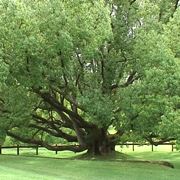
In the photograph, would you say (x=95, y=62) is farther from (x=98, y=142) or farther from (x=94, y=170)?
(x=94, y=170)

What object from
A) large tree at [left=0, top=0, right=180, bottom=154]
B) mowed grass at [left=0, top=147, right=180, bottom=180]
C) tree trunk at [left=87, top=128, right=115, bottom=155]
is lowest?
mowed grass at [left=0, top=147, right=180, bottom=180]

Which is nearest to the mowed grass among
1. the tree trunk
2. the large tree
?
the large tree

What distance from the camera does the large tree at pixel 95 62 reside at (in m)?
25.2

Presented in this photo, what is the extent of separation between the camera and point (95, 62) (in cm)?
3058

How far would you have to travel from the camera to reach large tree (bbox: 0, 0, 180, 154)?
2522 centimetres

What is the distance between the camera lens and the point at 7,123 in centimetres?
2895

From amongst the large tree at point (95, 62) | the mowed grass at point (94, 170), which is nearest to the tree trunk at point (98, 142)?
the large tree at point (95, 62)

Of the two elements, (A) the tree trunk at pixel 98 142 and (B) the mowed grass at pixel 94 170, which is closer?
(B) the mowed grass at pixel 94 170

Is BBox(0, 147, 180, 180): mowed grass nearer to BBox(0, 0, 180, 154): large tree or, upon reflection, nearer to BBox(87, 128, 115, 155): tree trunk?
BBox(0, 0, 180, 154): large tree

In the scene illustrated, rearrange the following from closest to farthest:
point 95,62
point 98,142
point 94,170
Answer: point 94,170, point 95,62, point 98,142

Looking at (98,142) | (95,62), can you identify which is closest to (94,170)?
(98,142)

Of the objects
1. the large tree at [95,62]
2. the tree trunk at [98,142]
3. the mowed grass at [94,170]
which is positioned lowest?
the mowed grass at [94,170]

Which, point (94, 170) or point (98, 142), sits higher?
point (98, 142)

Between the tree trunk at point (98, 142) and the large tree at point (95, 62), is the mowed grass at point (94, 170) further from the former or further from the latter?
the tree trunk at point (98, 142)
